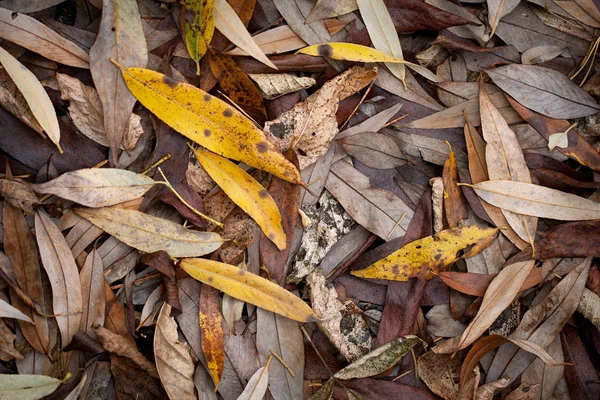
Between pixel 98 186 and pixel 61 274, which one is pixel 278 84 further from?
pixel 61 274

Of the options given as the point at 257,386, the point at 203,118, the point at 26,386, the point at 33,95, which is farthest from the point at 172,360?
the point at 33,95

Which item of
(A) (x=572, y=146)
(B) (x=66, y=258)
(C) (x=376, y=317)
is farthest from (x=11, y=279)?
(A) (x=572, y=146)

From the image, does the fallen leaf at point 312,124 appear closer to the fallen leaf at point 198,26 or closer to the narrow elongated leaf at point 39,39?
the fallen leaf at point 198,26

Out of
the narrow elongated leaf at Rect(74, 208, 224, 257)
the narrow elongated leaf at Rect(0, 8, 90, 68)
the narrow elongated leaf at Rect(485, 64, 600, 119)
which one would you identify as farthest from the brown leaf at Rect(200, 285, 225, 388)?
the narrow elongated leaf at Rect(485, 64, 600, 119)

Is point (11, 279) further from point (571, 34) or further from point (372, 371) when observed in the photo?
point (571, 34)

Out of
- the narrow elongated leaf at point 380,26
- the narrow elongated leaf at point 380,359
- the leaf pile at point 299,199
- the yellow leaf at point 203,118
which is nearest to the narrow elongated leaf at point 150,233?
the leaf pile at point 299,199
